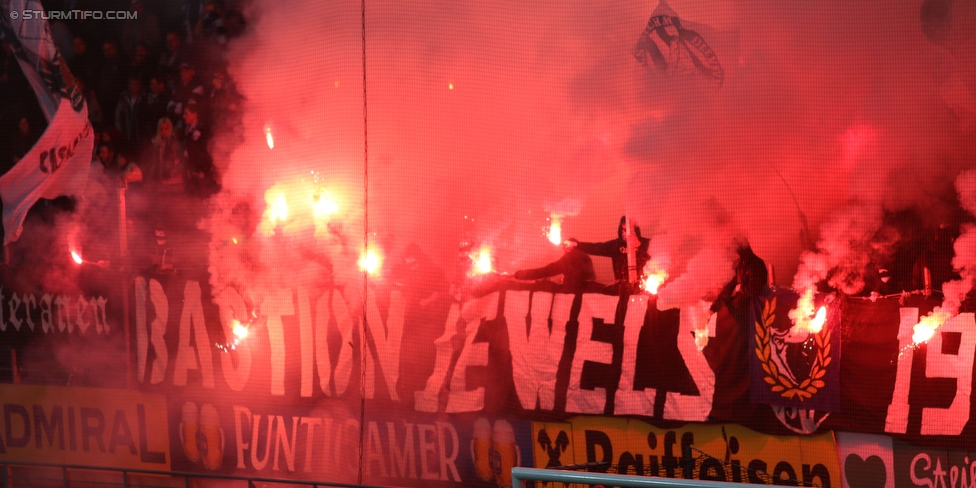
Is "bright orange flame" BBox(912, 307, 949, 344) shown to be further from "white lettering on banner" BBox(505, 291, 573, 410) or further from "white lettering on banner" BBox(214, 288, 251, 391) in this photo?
"white lettering on banner" BBox(214, 288, 251, 391)

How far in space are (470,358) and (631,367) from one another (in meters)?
0.86

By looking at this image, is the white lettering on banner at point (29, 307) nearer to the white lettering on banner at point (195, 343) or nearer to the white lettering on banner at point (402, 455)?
the white lettering on banner at point (195, 343)

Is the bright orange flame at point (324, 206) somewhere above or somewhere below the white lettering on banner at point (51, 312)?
above

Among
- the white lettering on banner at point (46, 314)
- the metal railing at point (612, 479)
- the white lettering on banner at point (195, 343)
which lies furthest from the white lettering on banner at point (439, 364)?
the white lettering on banner at point (46, 314)

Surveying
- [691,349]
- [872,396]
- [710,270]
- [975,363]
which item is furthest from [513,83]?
[975,363]

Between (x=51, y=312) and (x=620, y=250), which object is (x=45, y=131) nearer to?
(x=51, y=312)

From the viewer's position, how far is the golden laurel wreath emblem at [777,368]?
3.63m

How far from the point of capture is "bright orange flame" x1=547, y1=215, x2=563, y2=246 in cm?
395

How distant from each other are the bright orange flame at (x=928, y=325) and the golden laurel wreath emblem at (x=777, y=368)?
390 mm

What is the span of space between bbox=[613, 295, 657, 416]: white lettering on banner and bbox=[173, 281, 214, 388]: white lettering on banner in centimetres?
242

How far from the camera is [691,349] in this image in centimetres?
379

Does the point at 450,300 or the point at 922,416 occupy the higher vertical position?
the point at 450,300

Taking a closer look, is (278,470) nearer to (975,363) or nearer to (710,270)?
(710,270)

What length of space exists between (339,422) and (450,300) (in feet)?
3.19
